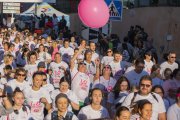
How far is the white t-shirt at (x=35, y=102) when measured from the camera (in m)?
8.50

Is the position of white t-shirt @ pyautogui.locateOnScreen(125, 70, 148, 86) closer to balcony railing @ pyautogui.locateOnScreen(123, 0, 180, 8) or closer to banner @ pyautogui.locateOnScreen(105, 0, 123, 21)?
banner @ pyautogui.locateOnScreen(105, 0, 123, 21)

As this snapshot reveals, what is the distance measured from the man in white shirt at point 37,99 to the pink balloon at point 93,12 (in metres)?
2.95

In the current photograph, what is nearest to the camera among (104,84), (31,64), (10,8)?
(104,84)

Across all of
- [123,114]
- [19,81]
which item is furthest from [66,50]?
[123,114]

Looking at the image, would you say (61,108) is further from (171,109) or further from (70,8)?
(70,8)

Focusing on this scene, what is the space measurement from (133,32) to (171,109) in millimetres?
13019

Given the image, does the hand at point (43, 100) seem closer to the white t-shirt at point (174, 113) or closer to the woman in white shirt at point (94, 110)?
the woman in white shirt at point (94, 110)

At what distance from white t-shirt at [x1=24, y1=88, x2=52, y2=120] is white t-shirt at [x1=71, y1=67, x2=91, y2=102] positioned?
1.59 m

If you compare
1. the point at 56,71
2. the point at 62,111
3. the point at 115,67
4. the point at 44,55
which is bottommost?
the point at 62,111

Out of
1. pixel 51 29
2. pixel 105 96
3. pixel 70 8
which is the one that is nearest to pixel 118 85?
pixel 105 96

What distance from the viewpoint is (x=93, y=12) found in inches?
436

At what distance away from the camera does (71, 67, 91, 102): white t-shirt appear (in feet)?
33.3

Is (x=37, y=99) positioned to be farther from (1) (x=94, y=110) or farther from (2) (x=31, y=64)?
(2) (x=31, y=64)

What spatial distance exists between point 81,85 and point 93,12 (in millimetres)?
1813
